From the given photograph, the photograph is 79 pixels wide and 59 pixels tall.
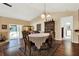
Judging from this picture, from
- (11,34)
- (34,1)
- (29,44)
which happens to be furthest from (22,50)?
(34,1)

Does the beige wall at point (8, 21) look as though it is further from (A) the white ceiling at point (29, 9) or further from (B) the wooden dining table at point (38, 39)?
(B) the wooden dining table at point (38, 39)

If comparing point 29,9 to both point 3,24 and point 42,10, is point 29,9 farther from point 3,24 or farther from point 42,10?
point 3,24

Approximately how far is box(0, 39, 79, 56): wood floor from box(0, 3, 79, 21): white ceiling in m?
0.75

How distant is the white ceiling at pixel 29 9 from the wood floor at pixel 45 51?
75 cm

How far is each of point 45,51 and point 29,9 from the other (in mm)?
1312

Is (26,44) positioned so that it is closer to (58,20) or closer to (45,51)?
(45,51)

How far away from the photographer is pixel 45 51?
3514 mm

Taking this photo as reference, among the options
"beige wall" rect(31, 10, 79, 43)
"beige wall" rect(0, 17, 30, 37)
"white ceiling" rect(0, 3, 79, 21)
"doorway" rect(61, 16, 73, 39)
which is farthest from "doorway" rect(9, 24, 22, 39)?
"doorway" rect(61, 16, 73, 39)

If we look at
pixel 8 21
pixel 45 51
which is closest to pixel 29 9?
pixel 8 21

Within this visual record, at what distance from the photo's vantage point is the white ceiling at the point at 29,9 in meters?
3.16

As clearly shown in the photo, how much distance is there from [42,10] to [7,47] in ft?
4.76

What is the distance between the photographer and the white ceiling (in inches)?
124

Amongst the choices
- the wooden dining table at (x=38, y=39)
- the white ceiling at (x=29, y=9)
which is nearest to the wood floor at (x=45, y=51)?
the wooden dining table at (x=38, y=39)

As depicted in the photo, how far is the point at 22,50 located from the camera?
3346 mm
